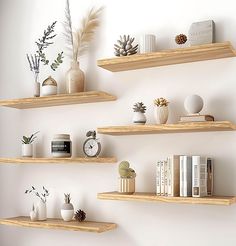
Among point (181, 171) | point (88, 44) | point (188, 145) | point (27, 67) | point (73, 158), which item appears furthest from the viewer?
point (27, 67)

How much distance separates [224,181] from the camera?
2.20m

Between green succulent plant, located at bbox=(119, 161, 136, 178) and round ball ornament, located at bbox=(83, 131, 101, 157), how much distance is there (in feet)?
0.65

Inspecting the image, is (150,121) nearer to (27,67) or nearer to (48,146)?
(48,146)

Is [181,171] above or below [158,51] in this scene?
below

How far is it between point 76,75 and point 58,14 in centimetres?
53

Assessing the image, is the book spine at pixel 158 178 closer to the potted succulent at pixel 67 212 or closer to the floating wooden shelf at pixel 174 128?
the floating wooden shelf at pixel 174 128

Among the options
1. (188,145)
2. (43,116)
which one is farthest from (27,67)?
(188,145)

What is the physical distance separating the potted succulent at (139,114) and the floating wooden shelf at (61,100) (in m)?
0.19

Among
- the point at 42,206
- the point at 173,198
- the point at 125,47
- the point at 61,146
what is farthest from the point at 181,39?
the point at 42,206

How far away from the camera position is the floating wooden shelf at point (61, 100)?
241cm

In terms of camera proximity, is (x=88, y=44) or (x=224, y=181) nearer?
(x=224, y=181)

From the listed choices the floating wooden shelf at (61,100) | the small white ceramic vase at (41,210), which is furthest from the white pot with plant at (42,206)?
the floating wooden shelf at (61,100)

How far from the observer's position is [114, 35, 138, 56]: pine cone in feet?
7.78

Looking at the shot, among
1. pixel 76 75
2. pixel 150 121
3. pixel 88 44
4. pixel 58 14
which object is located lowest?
pixel 150 121
